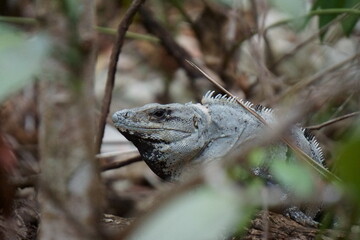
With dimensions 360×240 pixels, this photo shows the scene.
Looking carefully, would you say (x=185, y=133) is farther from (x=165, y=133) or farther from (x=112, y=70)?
(x=112, y=70)

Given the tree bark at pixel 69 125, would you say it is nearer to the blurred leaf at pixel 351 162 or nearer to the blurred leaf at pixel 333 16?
the blurred leaf at pixel 351 162

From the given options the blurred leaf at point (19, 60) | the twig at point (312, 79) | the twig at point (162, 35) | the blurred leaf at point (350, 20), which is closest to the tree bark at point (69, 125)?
the blurred leaf at point (19, 60)

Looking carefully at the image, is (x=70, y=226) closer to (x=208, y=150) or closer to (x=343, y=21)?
(x=208, y=150)

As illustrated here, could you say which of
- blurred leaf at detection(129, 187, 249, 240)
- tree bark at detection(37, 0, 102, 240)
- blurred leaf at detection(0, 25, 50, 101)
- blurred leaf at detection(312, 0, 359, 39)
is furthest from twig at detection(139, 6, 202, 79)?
blurred leaf at detection(129, 187, 249, 240)

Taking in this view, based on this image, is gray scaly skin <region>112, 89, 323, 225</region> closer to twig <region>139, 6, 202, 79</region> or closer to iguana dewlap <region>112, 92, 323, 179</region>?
iguana dewlap <region>112, 92, 323, 179</region>

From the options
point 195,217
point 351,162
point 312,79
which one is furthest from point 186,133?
point 195,217
